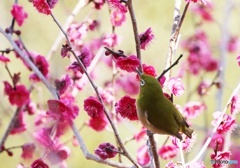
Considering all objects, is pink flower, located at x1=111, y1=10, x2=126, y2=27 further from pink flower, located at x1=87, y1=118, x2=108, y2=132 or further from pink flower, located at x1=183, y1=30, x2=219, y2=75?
pink flower, located at x1=183, y1=30, x2=219, y2=75

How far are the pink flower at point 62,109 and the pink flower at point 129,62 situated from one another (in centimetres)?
20

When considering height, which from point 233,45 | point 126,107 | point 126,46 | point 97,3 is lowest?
point 126,107

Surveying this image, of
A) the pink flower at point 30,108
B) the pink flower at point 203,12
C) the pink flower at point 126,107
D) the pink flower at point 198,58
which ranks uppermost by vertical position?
the pink flower at point 203,12

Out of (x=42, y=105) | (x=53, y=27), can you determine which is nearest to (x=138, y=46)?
(x=42, y=105)

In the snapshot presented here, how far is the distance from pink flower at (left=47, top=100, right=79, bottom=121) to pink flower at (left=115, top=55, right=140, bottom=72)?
200mm

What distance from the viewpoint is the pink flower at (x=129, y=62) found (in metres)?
0.97

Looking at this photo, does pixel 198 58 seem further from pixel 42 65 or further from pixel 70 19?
pixel 42 65

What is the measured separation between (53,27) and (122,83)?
1830 millimetres

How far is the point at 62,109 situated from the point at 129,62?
25cm

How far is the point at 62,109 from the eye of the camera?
1156mm

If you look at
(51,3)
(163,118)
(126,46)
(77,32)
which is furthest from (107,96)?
(126,46)

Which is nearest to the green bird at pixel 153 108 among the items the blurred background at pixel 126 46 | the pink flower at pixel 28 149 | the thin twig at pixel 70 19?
the pink flower at pixel 28 149

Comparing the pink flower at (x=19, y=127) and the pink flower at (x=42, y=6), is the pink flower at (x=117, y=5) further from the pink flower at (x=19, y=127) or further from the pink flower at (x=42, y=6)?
the pink flower at (x=19, y=127)

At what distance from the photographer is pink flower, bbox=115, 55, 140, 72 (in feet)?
3.19
